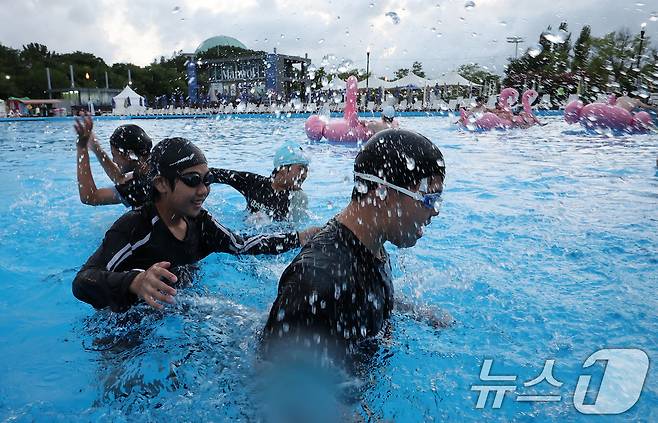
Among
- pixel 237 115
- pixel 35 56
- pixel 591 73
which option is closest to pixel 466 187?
pixel 591 73

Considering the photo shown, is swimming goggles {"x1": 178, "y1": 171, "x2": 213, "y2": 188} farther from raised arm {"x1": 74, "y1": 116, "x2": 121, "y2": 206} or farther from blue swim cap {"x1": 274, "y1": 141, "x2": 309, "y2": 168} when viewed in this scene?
blue swim cap {"x1": 274, "y1": 141, "x2": 309, "y2": 168}

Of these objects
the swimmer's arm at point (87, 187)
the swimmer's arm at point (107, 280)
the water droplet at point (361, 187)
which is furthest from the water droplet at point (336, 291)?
the swimmer's arm at point (87, 187)

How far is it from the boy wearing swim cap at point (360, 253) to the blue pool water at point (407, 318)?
1.37 ft

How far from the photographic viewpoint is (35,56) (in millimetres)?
87625

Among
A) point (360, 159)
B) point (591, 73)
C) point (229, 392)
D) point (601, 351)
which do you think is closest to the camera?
point (360, 159)

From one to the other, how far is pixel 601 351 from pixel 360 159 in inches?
93.7

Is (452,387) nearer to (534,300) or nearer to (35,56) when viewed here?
(534,300)

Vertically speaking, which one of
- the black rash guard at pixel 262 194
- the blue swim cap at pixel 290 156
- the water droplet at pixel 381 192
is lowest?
the black rash guard at pixel 262 194

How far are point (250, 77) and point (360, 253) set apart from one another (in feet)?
155

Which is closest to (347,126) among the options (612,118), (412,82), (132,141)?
(612,118)

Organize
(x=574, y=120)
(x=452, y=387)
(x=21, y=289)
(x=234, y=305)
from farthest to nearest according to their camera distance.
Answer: (x=574, y=120), (x=21, y=289), (x=234, y=305), (x=452, y=387)

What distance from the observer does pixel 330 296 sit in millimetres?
1729

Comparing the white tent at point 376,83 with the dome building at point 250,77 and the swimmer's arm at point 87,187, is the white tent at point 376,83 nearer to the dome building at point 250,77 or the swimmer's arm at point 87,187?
the dome building at point 250,77

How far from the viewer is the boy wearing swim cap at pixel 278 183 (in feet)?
17.0
